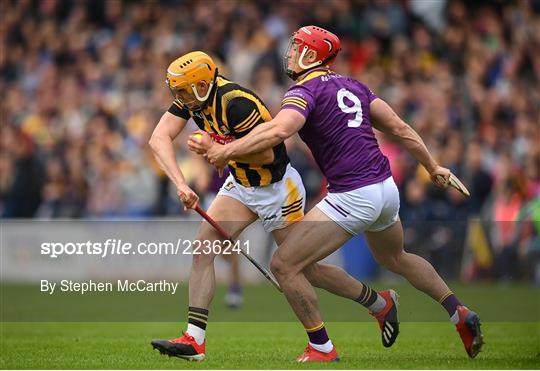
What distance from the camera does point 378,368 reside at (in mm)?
8969

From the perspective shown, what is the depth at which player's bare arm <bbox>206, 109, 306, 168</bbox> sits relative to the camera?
901 centimetres

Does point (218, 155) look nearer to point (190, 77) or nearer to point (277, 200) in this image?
point (190, 77)

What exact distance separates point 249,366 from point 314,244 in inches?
41.7

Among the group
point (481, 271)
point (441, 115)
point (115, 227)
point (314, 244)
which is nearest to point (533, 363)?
point (314, 244)

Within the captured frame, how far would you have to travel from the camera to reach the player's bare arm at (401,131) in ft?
31.7

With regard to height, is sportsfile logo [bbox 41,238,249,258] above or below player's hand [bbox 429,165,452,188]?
below

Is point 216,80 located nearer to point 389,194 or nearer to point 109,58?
point 389,194

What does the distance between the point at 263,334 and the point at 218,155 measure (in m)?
3.65

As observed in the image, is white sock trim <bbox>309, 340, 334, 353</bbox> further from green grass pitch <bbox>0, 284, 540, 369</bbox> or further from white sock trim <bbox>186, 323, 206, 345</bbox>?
white sock trim <bbox>186, 323, 206, 345</bbox>

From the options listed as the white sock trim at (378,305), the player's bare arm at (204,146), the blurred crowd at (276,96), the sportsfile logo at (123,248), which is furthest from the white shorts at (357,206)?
the blurred crowd at (276,96)

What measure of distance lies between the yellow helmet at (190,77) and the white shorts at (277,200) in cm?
83

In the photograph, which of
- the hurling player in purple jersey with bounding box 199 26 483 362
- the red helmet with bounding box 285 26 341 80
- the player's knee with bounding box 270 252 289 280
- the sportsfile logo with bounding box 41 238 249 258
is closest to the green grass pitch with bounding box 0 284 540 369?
the hurling player in purple jersey with bounding box 199 26 483 362

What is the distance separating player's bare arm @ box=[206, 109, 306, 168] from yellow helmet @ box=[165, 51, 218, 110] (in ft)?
2.09

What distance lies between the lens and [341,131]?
30.9ft
